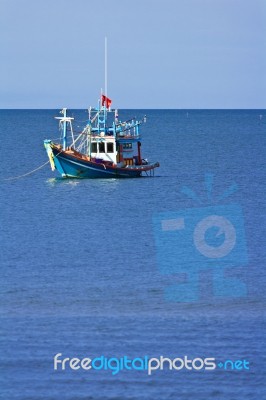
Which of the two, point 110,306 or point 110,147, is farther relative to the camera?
point 110,147

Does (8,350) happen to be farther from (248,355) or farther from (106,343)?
(248,355)

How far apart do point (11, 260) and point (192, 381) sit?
49.9 ft

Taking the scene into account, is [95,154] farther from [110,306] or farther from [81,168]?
[110,306]

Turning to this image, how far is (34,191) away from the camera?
2638 inches

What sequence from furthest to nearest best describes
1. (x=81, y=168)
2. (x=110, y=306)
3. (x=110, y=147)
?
(x=81, y=168), (x=110, y=147), (x=110, y=306)

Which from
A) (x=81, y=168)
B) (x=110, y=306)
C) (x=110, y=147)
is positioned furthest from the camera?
(x=81, y=168)
